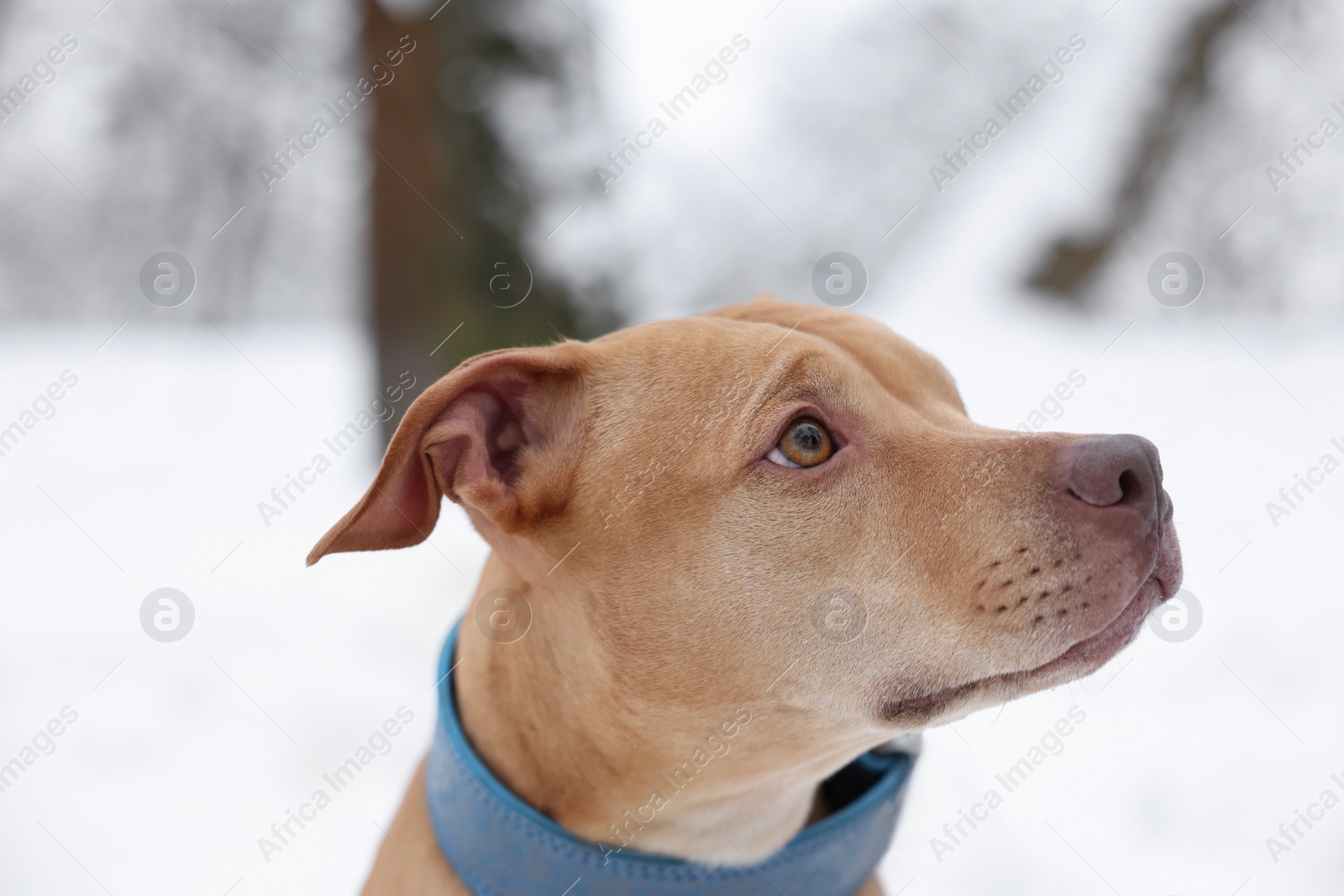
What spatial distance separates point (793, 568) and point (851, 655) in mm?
235

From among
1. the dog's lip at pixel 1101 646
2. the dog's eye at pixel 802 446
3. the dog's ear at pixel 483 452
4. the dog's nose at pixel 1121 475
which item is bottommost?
the dog's lip at pixel 1101 646

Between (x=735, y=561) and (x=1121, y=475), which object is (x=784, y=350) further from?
(x=1121, y=475)

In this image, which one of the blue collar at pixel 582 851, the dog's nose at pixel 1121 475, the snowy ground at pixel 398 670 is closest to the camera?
the dog's nose at pixel 1121 475

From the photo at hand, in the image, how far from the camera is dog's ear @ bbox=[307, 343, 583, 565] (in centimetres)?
237

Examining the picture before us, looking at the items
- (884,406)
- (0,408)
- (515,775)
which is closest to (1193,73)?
(884,406)

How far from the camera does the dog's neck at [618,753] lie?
97.0 inches

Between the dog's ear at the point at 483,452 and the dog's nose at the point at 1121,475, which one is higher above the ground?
the dog's ear at the point at 483,452

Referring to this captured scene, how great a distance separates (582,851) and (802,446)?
1115 millimetres

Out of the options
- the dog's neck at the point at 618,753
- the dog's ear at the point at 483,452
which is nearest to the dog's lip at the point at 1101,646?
the dog's neck at the point at 618,753

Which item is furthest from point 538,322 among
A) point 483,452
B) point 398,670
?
point 483,452

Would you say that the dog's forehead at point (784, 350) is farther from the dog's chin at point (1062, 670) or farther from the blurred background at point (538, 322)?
the blurred background at point (538, 322)

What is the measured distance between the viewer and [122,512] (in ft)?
24.0

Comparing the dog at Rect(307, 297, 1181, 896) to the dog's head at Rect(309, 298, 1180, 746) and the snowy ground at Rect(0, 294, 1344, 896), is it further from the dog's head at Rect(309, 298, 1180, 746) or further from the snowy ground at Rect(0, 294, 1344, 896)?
the snowy ground at Rect(0, 294, 1344, 896)

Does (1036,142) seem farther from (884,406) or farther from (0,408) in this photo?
(0,408)
